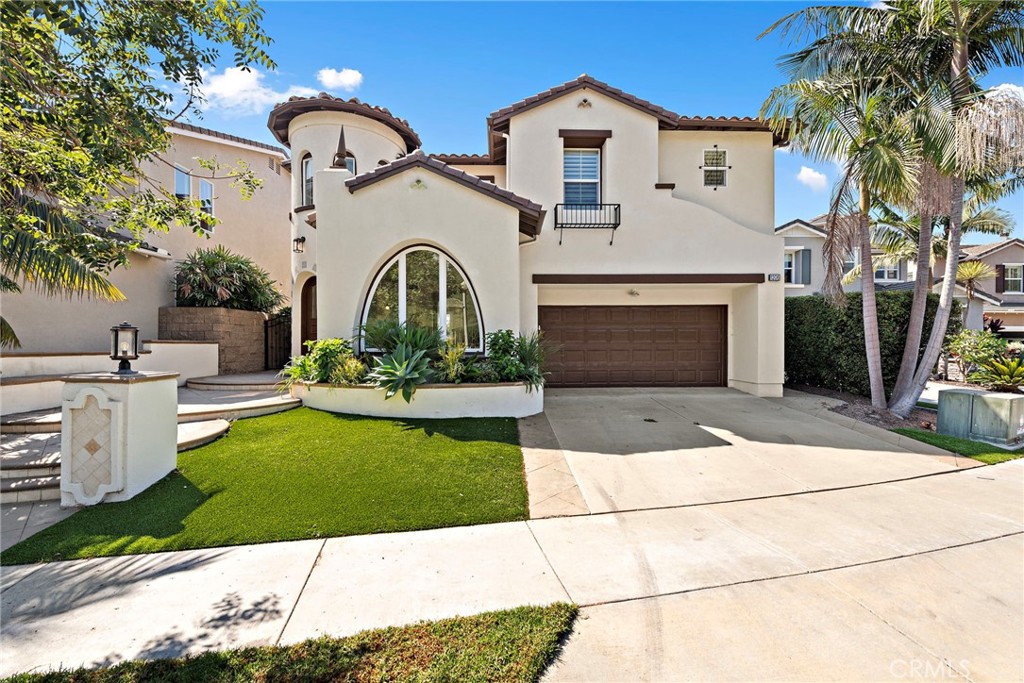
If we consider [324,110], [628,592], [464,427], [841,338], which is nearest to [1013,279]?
[841,338]

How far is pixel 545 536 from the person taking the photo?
175 inches

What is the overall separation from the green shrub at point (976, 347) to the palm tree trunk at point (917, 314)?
3.48 meters

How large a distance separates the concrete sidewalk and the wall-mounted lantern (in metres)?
2.58

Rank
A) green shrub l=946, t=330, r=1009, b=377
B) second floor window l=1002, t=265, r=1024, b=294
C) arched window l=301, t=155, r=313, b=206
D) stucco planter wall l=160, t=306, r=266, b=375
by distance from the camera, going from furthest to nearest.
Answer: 1. second floor window l=1002, t=265, r=1024, b=294
2. arched window l=301, t=155, r=313, b=206
3. stucco planter wall l=160, t=306, r=266, b=375
4. green shrub l=946, t=330, r=1009, b=377

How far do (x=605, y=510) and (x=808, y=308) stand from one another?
36.0 feet

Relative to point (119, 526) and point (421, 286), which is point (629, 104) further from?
point (119, 526)

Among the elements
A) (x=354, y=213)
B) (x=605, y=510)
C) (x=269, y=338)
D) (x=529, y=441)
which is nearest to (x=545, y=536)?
(x=605, y=510)

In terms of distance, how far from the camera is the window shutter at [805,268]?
72.1 feet

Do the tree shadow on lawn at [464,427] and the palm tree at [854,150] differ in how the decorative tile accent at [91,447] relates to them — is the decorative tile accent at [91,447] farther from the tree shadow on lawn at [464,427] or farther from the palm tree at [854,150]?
the palm tree at [854,150]

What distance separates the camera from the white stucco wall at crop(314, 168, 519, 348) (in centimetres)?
966

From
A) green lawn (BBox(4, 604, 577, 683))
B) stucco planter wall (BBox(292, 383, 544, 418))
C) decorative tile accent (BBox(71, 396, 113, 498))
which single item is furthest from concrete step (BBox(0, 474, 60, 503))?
stucco planter wall (BBox(292, 383, 544, 418))

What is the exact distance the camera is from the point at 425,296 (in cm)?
1007

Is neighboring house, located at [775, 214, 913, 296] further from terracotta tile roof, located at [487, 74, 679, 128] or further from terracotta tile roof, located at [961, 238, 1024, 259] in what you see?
terracotta tile roof, located at [487, 74, 679, 128]

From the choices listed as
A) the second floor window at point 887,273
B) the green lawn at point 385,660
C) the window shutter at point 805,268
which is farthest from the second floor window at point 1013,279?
the green lawn at point 385,660
